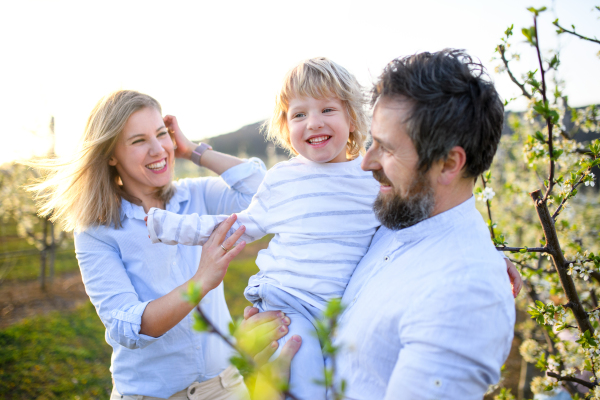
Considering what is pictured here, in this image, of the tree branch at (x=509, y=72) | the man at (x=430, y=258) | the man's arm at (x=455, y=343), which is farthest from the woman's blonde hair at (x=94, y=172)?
the tree branch at (x=509, y=72)

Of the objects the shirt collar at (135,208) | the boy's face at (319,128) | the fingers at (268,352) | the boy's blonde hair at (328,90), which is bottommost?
the fingers at (268,352)

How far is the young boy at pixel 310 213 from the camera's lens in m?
1.93

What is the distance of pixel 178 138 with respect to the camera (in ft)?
8.91

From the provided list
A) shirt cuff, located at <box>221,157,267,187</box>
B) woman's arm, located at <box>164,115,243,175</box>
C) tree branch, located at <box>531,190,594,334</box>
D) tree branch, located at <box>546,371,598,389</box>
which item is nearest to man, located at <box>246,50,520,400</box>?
tree branch, located at <box>531,190,594,334</box>

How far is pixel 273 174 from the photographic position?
7.28ft

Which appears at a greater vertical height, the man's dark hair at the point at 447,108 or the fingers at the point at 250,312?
the man's dark hair at the point at 447,108

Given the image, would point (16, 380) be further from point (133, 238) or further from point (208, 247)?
point (208, 247)

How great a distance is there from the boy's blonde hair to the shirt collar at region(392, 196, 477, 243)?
913 mm

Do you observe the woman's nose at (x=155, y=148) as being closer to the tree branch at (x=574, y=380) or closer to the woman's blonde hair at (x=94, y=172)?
the woman's blonde hair at (x=94, y=172)

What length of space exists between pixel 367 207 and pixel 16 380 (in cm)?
499

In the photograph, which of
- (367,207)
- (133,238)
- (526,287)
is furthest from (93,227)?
(526,287)

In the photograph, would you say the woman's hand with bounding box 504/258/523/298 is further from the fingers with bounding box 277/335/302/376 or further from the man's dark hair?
the fingers with bounding box 277/335/302/376

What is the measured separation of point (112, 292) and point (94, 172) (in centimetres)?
75

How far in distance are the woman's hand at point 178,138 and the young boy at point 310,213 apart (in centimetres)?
84
